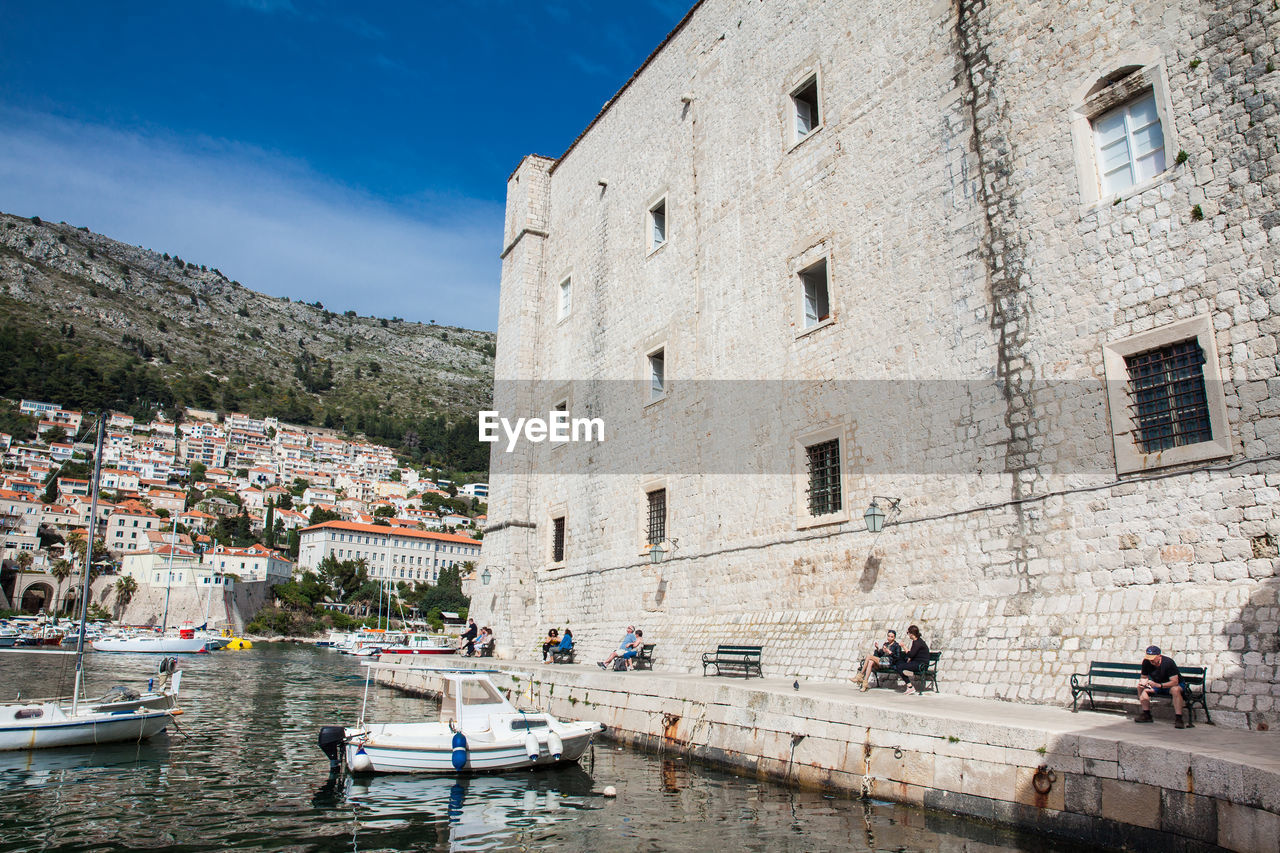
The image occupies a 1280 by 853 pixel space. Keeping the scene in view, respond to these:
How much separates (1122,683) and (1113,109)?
670 cm

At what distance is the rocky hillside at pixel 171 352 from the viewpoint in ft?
459

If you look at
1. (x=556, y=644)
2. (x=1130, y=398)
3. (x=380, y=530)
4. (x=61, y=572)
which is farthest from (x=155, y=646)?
(x=380, y=530)

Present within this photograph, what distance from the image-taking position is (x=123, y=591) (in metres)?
82.4

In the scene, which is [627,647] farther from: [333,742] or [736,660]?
[333,742]

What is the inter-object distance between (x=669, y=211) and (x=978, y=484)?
1048 cm

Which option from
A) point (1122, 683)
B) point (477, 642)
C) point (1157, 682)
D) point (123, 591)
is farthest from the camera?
point (123, 591)

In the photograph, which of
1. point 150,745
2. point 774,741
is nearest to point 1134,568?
point 774,741

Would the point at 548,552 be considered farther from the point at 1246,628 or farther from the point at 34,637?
the point at 34,637

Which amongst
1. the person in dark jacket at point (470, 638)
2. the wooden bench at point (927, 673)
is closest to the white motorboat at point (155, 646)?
the person in dark jacket at point (470, 638)

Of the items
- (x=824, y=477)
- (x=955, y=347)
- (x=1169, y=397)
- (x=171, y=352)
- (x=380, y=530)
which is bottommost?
(x=824, y=477)

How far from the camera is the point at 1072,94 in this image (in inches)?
400

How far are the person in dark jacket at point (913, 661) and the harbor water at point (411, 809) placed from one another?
7.19 feet

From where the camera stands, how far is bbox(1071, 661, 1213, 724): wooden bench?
739cm

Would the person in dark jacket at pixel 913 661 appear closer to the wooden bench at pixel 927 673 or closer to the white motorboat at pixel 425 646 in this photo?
the wooden bench at pixel 927 673
